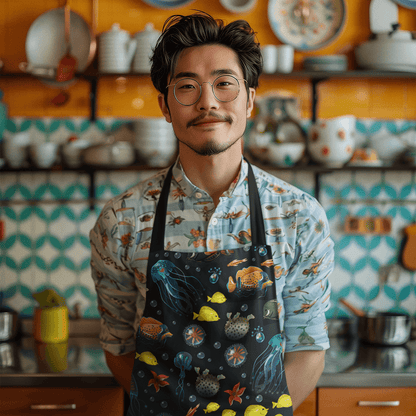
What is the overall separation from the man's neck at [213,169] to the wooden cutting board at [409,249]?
4.47 ft

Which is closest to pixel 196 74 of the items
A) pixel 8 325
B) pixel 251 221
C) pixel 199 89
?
pixel 199 89

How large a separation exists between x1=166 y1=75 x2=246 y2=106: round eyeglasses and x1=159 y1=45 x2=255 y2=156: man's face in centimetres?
1

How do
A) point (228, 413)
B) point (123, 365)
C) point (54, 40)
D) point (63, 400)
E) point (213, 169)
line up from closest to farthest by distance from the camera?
point (228, 413)
point (213, 169)
point (123, 365)
point (63, 400)
point (54, 40)

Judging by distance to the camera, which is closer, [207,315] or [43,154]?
[207,315]

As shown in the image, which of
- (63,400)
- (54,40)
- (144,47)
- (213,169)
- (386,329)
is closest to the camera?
(213,169)

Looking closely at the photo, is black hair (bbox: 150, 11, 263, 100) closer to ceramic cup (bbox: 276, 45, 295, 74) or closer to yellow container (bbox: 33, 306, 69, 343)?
ceramic cup (bbox: 276, 45, 295, 74)

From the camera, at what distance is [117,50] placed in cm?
208

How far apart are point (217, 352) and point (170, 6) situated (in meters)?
1.73

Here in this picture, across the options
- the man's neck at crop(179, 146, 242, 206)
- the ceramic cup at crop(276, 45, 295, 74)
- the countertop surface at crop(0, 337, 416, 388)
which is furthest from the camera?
the ceramic cup at crop(276, 45, 295, 74)

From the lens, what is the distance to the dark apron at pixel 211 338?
1099 millimetres

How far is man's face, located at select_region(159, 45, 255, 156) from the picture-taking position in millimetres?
1105

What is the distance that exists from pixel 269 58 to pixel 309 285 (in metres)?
1.23

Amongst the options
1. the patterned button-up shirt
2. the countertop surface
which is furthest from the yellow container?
the patterned button-up shirt

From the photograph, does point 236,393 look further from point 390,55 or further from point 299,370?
point 390,55
